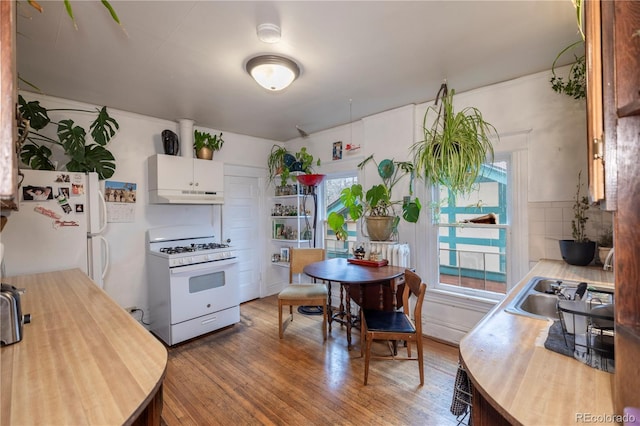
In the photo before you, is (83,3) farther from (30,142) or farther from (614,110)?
(614,110)

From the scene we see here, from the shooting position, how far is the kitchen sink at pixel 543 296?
1.37 meters

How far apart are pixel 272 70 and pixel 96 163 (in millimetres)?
1988

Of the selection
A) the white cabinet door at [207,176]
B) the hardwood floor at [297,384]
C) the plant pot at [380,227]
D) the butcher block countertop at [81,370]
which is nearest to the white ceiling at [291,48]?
the white cabinet door at [207,176]

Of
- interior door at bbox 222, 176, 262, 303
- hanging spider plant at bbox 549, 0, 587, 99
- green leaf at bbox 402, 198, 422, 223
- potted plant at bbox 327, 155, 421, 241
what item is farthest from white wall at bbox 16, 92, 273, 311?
hanging spider plant at bbox 549, 0, 587, 99

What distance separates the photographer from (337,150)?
3.81 m

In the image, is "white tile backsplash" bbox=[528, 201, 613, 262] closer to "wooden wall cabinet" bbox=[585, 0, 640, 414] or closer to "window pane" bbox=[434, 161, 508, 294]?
"window pane" bbox=[434, 161, 508, 294]

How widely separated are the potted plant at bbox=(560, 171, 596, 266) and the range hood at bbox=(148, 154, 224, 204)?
3.43 meters

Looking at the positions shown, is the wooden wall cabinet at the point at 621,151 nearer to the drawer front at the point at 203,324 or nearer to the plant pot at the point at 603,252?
the plant pot at the point at 603,252

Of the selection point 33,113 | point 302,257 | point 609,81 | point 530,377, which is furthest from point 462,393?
point 33,113

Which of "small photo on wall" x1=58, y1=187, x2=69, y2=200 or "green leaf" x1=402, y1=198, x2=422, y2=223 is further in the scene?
"green leaf" x1=402, y1=198, x2=422, y2=223

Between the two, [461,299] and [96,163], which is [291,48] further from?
[461,299]

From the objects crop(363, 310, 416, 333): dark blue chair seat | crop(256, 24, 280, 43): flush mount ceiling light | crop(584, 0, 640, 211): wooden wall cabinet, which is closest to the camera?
crop(584, 0, 640, 211): wooden wall cabinet

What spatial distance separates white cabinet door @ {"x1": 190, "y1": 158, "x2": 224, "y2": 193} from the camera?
131 inches

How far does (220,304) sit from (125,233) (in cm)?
131
